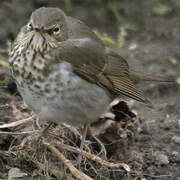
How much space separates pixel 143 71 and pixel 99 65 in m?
1.64

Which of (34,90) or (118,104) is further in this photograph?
(118,104)

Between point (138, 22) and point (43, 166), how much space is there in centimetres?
333

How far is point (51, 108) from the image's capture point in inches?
136

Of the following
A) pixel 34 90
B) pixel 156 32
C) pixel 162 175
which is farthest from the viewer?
pixel 156 32

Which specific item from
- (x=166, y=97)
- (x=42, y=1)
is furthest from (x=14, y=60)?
(x=42, y=1)

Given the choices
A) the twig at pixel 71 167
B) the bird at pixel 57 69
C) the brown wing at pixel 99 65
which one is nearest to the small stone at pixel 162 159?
the brown wing at pixel 99 65

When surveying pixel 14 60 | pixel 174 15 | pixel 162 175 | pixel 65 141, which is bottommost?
pixel 162 175

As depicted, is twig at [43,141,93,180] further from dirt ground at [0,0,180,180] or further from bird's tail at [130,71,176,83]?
bird's tail at [130,71,176,83]

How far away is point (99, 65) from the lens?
3938 mm

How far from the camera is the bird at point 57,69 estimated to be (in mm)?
3371

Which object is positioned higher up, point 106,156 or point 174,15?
point 174,15

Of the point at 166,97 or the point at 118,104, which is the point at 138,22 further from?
the point at 118,104

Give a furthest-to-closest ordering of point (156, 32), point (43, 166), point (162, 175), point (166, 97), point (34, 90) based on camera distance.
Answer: point (156, 32) → point (166, 97) → point (162, 175) → point (43, 166) → point (34, 90)

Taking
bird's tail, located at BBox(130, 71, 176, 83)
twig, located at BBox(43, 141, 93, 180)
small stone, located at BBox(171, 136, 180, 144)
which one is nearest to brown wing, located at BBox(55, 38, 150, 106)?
bird's tail, located at BBox(130, 71, 176, 83)
